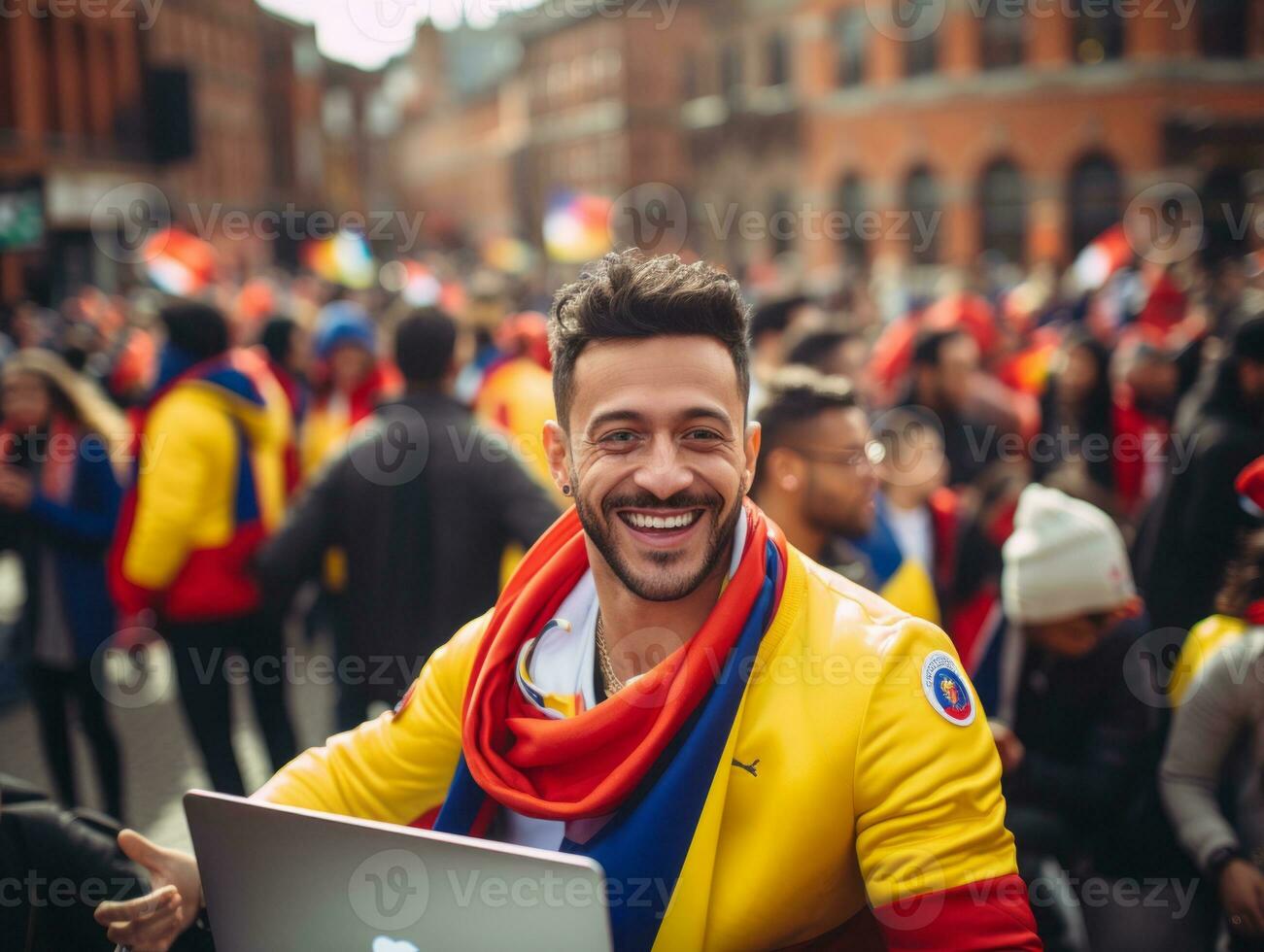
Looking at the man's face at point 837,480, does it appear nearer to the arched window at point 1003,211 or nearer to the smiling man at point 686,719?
the smiling man at point 686,719

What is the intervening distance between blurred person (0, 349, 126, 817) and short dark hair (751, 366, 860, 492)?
2.81 m

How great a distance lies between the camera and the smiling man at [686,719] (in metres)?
1.79

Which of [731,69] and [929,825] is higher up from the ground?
[731,69]

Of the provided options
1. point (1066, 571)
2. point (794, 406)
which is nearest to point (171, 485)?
point (794, 406)

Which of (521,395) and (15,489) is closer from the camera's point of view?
(15,489)

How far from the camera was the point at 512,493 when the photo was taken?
415cm

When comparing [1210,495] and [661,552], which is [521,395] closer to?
[1210,495]

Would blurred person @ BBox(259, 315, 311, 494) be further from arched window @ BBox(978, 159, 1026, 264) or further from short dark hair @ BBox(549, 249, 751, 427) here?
arched window @ BBox(978, 159, 1026, 264)

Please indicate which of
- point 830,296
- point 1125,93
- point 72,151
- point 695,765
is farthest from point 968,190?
point 695,765

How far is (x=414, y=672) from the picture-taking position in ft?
14.1

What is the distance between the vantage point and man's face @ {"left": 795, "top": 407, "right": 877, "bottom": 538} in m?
3.59

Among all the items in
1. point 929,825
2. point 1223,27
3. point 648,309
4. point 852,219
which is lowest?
point 929,825

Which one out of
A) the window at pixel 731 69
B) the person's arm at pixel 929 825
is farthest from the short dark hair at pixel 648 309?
the window at pixel 731 69

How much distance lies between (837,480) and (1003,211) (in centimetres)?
2850
